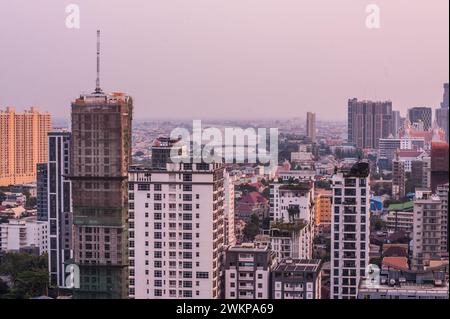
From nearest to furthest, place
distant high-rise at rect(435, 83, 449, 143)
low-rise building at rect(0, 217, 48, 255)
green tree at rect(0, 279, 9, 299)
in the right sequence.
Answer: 1. distant high-rise at rect(435, 83, 449, 143)
2. green tree at rect(0, 279, 9, 299)
3. low-rise building at rect(0, 217, 48, 255)

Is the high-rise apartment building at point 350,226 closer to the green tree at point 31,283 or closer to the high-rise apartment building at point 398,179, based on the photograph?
the high-rise apartment building at point 398,179

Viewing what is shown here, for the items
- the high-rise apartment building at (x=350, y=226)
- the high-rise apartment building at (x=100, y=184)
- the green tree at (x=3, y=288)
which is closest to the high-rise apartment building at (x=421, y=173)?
the high-rise apartment building at (x=350, y=226)

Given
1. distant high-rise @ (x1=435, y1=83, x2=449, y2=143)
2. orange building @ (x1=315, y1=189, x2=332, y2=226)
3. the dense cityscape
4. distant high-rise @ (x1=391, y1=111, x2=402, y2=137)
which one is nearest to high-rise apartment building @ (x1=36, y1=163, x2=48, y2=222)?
the dense cityscape

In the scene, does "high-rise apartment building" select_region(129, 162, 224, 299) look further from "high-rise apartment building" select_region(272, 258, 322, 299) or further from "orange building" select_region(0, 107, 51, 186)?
"orange building" select_region(0, 107, 51, 186)
